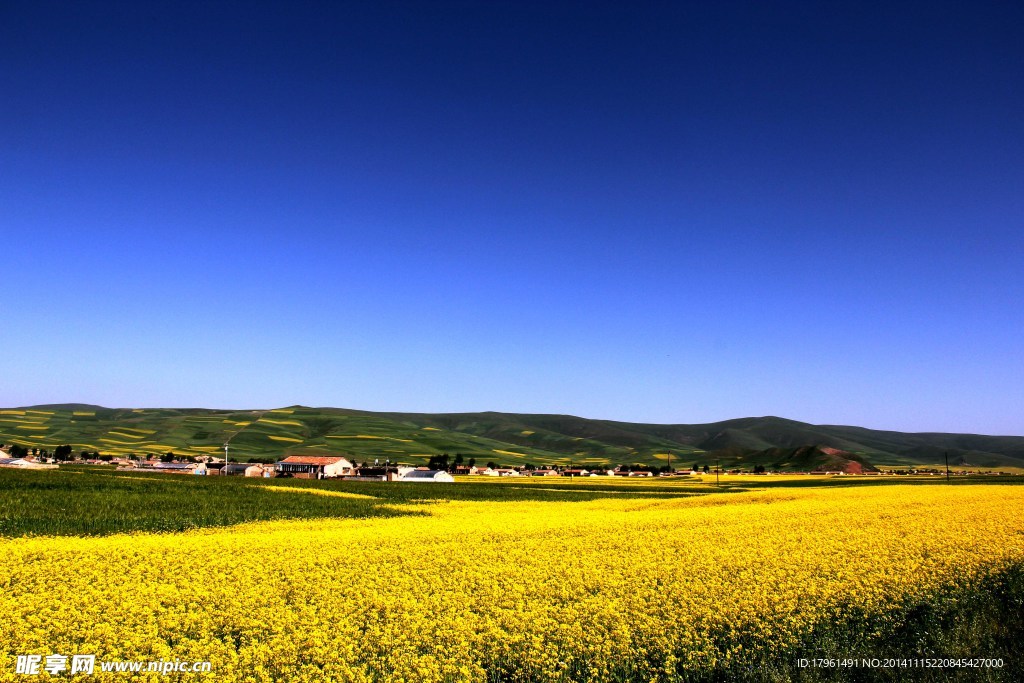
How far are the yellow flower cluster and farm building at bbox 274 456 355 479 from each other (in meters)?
105

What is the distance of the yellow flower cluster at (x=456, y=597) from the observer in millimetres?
8656

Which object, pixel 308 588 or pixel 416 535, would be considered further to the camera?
pixel 416 535

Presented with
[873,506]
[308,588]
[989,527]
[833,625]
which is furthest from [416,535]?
[873,506]

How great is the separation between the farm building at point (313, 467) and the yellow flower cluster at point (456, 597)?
344ft

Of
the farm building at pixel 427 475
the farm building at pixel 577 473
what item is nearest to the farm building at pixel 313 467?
the farm building at pixel 427 475

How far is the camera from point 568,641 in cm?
924

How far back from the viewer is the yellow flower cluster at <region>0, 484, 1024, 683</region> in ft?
28.4

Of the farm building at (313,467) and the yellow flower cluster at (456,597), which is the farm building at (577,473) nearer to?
the farm building at (313,467)

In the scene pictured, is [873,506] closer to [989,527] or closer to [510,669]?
[989,527]

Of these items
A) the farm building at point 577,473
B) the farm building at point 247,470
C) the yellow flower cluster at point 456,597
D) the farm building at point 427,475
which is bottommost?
the farm building at point 577,473

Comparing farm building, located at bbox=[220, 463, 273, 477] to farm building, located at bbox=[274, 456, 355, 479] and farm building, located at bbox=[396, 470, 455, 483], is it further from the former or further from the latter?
farm building, located at bbox=[396, 470, 455, 483]

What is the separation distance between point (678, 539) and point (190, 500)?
32.2 m

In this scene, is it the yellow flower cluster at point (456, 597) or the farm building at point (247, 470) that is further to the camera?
the farm building at point (247, 470)

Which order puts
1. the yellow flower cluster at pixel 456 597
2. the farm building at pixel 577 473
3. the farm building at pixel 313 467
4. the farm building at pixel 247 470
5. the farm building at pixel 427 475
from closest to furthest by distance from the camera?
the yellow flower cluster at pixel 456 597 → the farm building at pixel 427 475 → the farm building at pixel 247 470 → the farm building at pixel 313 467 → the farm building at pixel 577 473
